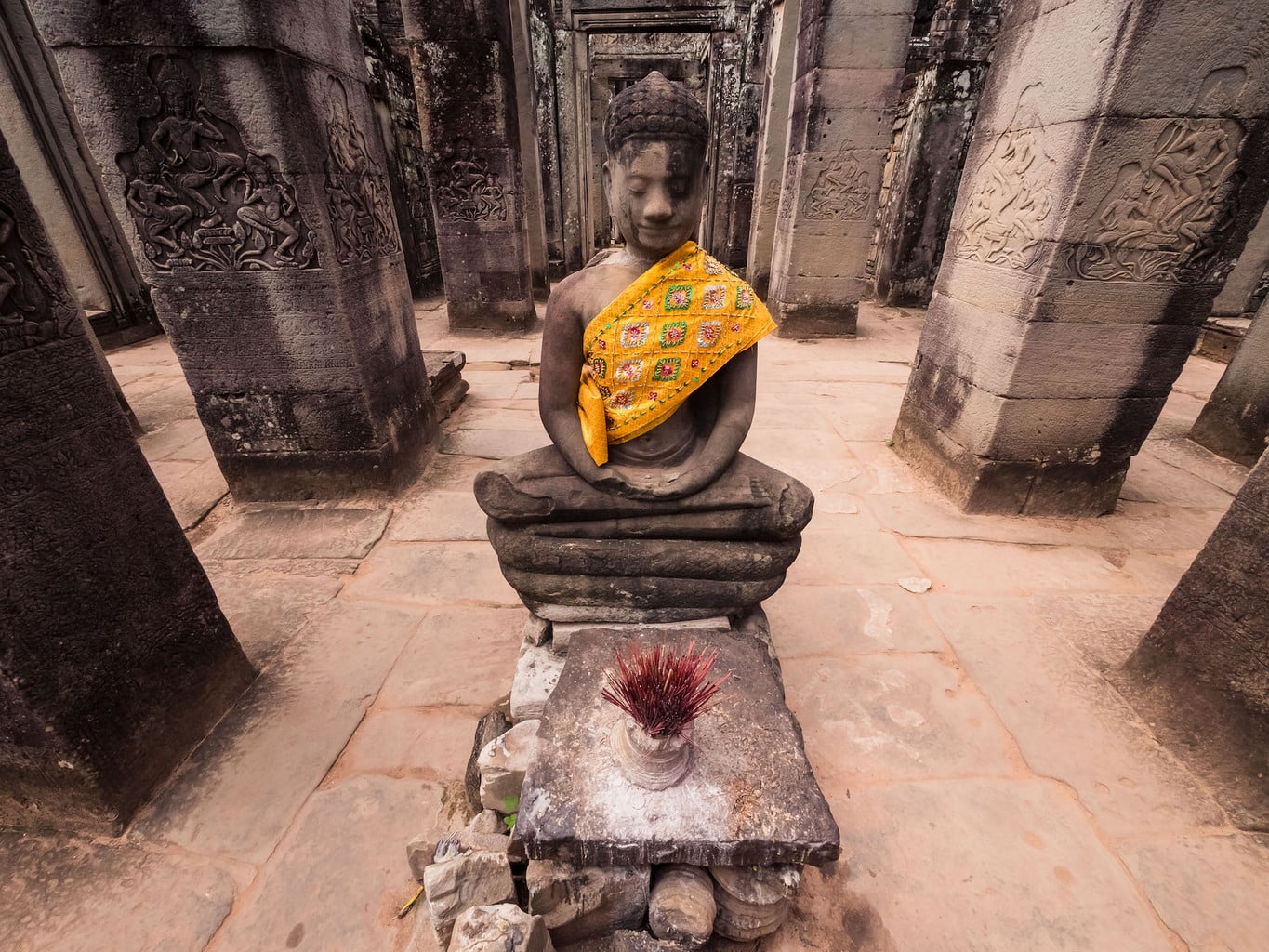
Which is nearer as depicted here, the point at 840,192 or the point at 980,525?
the point at 980,525

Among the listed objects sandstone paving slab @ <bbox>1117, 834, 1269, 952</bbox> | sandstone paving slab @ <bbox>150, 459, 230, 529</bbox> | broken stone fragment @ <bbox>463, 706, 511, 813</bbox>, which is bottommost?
sandstone paving slab @ <bbox>150, 459, 230, 529</bbox>

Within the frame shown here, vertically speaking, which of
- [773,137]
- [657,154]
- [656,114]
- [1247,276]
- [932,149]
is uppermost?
[773,137]

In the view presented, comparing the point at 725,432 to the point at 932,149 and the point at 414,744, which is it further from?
the point at 932,149

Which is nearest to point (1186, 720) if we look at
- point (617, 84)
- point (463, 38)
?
point (463, 38)

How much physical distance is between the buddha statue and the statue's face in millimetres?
11

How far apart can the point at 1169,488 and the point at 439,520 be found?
5363 millimetres

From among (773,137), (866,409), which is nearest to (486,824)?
(866,409)

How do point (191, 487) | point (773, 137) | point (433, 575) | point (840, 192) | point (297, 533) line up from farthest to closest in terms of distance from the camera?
point (773, 137) → point (840, 192) → point (191, 487) → point (297, 533) → point (433, 575)

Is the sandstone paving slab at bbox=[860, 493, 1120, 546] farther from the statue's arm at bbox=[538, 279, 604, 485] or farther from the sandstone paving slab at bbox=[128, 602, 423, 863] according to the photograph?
the sandstone paving slab at bbox=[128, 602, 423, 863]

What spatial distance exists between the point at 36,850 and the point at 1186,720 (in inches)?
165

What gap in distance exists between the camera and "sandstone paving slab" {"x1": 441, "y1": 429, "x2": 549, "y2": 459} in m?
4.55

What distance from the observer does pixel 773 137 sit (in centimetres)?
861

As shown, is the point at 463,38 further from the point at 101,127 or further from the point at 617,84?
the point at 617,84

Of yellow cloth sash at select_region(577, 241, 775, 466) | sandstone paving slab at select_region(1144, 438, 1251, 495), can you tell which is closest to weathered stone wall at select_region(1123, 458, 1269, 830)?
yellow cloth sash at select_region(577, 241, 775, 466)
